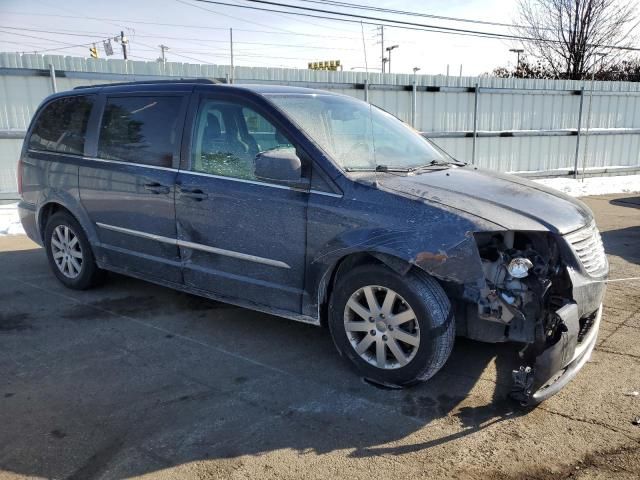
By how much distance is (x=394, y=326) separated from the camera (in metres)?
3.31

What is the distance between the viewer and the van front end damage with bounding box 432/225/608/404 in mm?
3014

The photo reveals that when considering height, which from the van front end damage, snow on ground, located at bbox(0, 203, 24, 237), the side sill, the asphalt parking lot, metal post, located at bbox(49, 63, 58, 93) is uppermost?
metal post, located at bbox(49, 63, 58, 93)

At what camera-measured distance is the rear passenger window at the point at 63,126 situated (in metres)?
4.99

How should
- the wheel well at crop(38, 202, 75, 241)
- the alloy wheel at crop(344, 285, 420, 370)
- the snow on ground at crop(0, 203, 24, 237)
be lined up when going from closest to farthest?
the alloy wheel at crop(344, 285, 420, 370) < the wheel well at crop(38, 202, 75, 241) < the snow on ground at crop(0, 203, 24, 237)

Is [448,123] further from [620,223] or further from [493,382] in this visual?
[493,382]

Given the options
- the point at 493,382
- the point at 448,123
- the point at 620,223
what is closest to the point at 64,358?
the point at 493,382

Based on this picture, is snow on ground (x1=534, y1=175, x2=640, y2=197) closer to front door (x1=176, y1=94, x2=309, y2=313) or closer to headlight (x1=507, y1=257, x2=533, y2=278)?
headlight (x1=507, y1=257, x2=533, y2=278)

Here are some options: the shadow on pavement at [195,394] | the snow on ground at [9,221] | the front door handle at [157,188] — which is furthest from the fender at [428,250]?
the snow on ground at [9,221]

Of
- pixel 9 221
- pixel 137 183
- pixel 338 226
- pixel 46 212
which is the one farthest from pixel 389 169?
pixel 9 221

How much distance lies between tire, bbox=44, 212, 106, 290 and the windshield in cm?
250

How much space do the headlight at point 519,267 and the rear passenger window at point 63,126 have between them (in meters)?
3.89

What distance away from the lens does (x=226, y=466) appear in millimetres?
2668

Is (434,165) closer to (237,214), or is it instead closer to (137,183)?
(237,214)

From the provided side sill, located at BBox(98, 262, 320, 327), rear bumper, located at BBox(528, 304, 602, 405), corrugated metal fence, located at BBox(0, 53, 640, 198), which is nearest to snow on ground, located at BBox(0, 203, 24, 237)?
corrugated metal fence, located at BBox(0, 53, 640, 198)
